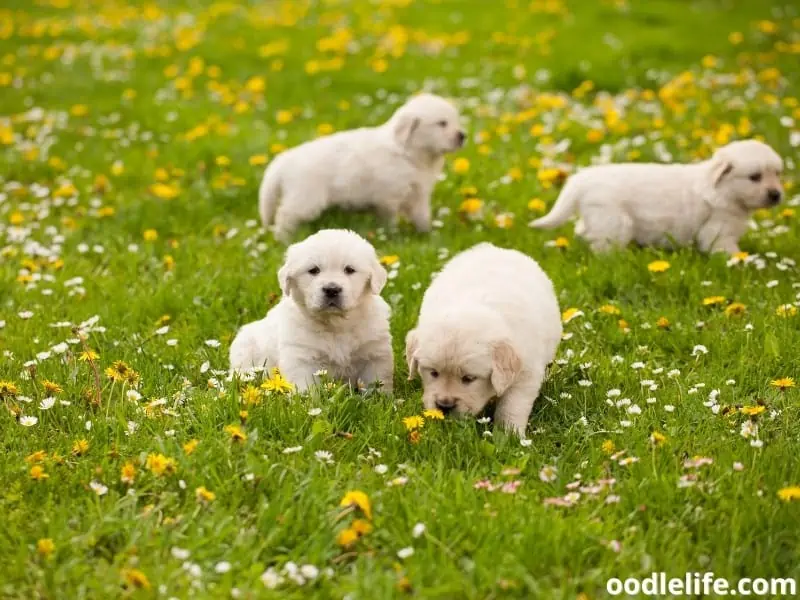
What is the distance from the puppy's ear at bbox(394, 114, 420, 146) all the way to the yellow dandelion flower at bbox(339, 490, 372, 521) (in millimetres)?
3989

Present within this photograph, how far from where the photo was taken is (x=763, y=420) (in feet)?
12.8

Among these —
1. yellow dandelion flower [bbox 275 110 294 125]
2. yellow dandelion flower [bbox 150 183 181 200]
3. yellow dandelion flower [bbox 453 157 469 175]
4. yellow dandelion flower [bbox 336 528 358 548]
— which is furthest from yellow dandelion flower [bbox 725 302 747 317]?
yellow dandelion flower [bbox 275 110 294 125]

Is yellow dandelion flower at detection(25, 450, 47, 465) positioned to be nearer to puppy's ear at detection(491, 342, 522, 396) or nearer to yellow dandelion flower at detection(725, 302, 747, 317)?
puppy's ear at detection(491, 342, 522, 396)

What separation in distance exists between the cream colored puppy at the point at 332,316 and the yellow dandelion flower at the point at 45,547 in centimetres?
152

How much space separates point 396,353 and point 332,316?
1.88 ft

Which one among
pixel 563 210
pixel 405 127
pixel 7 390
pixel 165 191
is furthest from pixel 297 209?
pixel 7 390

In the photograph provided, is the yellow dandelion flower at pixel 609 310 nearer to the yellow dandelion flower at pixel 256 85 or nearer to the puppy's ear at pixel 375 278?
the puppy's ear at pixel 375 278

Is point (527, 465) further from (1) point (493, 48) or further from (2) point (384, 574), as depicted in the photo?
(1) point (493, 48)

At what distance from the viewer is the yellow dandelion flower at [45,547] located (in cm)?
300

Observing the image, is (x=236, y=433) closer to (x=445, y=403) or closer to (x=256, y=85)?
(x=445, y=403)

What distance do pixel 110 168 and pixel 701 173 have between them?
4.80 m

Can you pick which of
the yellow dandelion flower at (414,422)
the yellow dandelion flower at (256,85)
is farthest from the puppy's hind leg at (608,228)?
the yellow dandelion flower at (256,85)

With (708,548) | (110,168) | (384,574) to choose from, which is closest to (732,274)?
(708,548)

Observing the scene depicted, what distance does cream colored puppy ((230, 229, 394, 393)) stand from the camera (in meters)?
4.34
